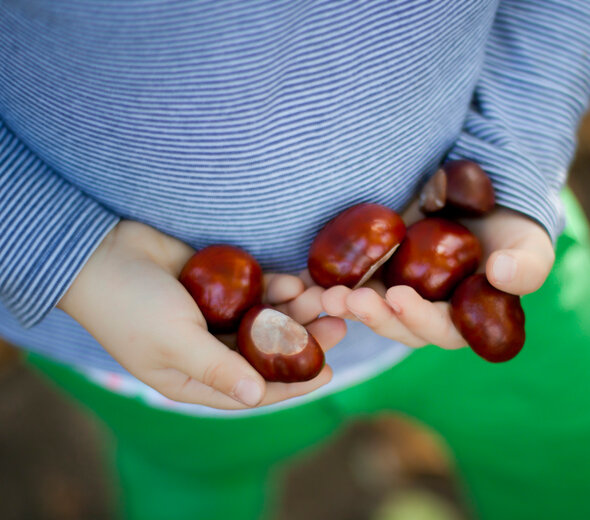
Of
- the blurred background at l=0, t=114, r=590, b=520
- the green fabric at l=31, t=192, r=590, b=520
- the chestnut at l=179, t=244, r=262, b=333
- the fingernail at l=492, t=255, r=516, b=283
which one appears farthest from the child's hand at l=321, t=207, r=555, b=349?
the blurred background at l=0, t=114, r=590, b=520

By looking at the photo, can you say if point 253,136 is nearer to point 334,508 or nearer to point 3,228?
point 3,228

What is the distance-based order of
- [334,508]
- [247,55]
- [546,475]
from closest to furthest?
[247,55] < [546,475] < [334,508]

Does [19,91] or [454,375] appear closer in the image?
[19,91]

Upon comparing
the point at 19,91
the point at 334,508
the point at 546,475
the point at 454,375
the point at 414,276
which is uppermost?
the point at 19,91

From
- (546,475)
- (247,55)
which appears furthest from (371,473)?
(247,55)

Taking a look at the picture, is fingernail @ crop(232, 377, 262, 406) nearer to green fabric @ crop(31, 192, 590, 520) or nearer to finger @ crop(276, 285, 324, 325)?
finger @ crop(276, 285, 324, 325)

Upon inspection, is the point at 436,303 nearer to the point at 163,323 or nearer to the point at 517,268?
the point at 517,268

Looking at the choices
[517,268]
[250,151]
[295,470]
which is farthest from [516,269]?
[295,470]

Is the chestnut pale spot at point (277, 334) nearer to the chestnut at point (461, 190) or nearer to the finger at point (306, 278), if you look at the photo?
the finger at point (306, 278)
